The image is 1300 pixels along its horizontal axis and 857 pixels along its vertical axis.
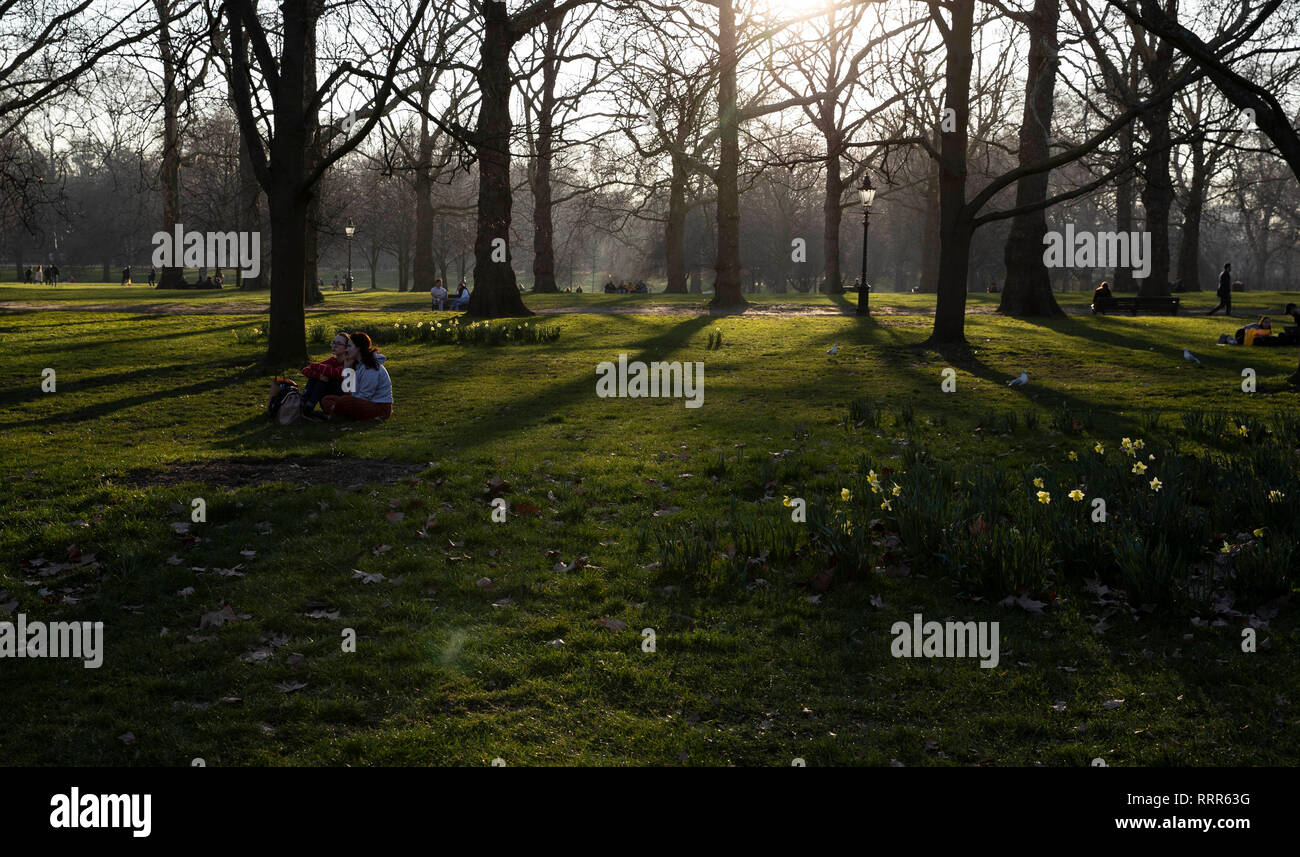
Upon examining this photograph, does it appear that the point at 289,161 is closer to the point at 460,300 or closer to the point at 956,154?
the point at 956,154

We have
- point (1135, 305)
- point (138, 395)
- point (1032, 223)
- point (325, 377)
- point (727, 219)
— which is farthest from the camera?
point (727, 219)

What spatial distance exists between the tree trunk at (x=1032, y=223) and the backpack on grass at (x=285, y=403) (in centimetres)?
1782

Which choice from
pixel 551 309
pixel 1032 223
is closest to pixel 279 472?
pixel 551 309

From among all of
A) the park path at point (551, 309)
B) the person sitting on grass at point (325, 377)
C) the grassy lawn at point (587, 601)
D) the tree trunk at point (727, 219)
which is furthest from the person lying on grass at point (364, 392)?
the park path at point (551, 309)

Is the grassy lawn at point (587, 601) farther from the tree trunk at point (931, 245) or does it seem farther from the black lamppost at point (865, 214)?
the tree trunk at point (931, 245)

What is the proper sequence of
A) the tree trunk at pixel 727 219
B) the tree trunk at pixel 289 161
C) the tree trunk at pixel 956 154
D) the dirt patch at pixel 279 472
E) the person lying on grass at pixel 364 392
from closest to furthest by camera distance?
the dirt patch at pixel 279 472 < the person lying on grass at pixel 364 392 < the tree trunk at pixel 289 161 < the tree trunk at pixel 956 154 < the tree trunk at pixel 727 219

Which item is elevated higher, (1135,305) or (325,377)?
(1135,305)

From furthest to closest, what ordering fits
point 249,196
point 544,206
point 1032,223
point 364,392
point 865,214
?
1. point 544,206
2. point 249,196
3. point 865,214
4. point 1032,223
5. point 364,392

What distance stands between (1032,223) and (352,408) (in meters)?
19.3

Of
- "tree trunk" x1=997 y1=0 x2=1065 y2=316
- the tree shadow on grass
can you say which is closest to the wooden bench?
"tree trunk" x1=997 y1=0 x2=1065 y2=316

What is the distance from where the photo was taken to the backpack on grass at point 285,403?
A: 11.9 metres

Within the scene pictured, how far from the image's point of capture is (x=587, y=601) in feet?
20.9

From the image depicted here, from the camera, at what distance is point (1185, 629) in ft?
18.9
